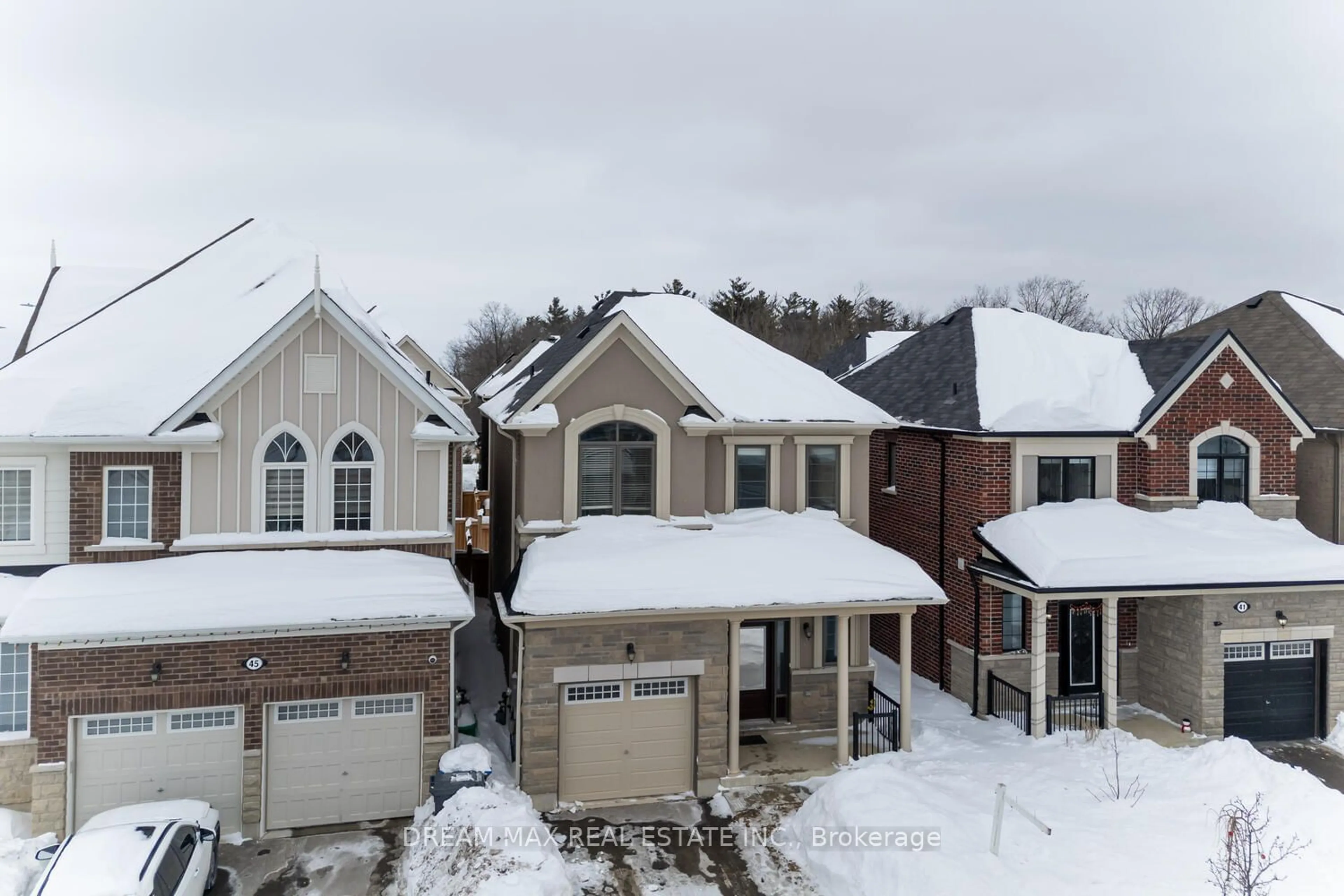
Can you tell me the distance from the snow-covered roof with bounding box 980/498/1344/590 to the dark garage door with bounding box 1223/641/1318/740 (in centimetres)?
164

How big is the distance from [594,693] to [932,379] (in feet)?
37.0

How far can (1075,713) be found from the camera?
1609 cm

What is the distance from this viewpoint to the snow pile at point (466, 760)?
11797mm

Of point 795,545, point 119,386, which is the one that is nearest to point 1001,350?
point 795,545

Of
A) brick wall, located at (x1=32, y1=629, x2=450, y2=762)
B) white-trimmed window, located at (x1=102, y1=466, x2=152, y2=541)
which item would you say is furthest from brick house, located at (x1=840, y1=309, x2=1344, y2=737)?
white-trimmed window, located at (x1=102, y1=466, x2=152, y2=541)

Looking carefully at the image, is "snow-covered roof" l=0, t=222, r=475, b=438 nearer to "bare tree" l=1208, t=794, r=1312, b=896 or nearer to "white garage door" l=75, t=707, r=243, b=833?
"white garage door" l=75, t=707, r=243, b=833

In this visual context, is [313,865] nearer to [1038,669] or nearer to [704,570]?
[704,570]

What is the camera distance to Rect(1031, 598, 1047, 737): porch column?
15023 millimetres

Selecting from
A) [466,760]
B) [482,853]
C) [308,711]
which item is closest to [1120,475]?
[466,760]

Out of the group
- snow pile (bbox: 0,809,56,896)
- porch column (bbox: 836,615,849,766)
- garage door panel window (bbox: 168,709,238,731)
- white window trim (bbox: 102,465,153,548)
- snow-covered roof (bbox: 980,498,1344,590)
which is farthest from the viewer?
snow-covered roof (bbox: 980,498,1344,590)

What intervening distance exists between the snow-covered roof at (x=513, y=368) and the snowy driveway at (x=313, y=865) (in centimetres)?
1147

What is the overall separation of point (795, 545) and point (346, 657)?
25.0 ft

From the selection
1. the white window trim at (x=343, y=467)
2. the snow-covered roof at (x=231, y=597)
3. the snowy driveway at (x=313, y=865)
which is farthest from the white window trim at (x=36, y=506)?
the snowy driveway at (x=313, y=865)

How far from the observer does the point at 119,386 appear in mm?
13109
